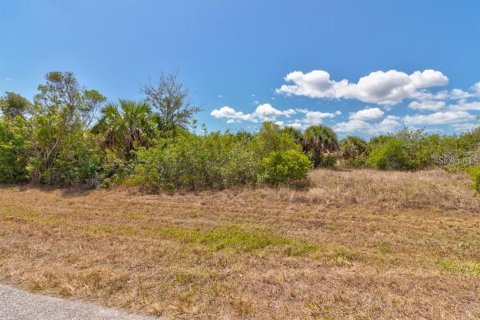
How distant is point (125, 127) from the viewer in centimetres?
1227

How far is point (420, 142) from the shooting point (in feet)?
63.7

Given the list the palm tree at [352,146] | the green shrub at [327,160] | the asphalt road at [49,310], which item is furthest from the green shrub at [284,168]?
the palm tree at [352,146]

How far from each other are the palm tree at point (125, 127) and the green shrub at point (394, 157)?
615 inches

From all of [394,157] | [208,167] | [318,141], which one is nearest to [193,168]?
[208,167]

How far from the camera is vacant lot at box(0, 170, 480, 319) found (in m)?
2.77

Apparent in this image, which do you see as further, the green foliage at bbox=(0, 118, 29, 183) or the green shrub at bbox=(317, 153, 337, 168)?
the green shrub at bbox=(317, 153, 337, 168)

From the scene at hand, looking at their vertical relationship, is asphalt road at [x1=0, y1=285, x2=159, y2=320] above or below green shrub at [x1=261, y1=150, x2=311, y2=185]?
below

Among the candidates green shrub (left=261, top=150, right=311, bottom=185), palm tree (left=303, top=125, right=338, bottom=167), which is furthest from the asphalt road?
palm tree (left=303, top=125, right=338, bottom=167)

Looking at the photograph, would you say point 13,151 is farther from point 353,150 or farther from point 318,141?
point 353,150

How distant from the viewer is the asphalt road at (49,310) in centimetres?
247

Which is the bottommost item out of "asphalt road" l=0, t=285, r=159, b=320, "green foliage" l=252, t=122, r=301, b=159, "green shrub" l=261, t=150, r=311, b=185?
"asphalt road" l=0, t=285, r=159, b=320

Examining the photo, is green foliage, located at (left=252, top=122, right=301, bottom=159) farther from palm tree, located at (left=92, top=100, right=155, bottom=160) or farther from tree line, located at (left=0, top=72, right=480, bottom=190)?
palm tree, located at (left=92, top=100, right=155, bottom=160)

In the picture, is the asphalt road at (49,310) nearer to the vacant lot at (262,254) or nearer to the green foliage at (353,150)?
the vacant lot at (262,254)

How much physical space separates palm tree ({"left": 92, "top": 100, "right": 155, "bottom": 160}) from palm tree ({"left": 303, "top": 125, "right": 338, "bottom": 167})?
12.5 m
